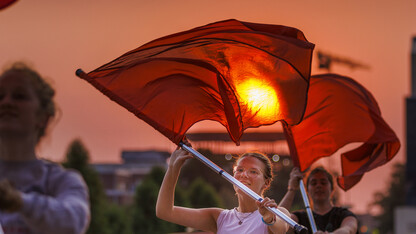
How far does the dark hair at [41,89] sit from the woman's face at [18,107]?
0.02 metres

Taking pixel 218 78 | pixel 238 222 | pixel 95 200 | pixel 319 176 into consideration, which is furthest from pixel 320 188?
pixel 95 200

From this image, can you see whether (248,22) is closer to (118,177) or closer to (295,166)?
(295,166)

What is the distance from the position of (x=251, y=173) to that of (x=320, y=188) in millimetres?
1759

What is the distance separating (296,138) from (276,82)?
2.14 metres

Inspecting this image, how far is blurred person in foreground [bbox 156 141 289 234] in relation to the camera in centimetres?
498

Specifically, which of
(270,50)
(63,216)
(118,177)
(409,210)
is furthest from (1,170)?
(118,177)

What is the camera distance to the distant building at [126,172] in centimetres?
Result: 10744

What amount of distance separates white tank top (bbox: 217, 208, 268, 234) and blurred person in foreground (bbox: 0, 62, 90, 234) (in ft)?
7.70

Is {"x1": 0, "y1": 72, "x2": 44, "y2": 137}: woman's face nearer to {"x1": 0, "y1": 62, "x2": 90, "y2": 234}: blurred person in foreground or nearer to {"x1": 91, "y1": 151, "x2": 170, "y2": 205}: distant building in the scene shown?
{"x1": 0, "y1": 62, "x2": 90, "y2": 234}: blurred person in foreground

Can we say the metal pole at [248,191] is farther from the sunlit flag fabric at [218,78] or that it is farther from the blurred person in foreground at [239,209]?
the sunlit flag fabric at [218,78]

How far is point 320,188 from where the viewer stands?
696 centimetres

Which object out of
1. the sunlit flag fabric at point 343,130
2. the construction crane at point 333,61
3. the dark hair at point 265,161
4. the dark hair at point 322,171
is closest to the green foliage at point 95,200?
the sunlit flag fabric at point 343,130

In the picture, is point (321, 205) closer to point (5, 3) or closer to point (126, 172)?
point (5, 3)

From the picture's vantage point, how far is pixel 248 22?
5.81 m
